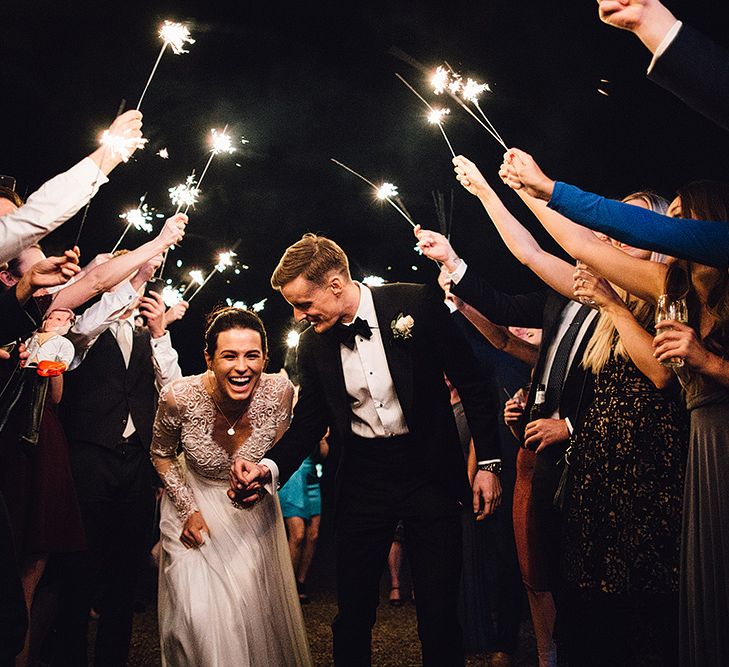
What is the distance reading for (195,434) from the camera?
3.97 m

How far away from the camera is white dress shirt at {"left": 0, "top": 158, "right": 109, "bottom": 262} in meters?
2.76

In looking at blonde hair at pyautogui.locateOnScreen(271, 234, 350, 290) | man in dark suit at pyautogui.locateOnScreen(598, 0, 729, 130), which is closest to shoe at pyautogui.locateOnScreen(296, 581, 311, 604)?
blonde hair at pyautogui.locateOnScreen(271, 234, 350, 290)

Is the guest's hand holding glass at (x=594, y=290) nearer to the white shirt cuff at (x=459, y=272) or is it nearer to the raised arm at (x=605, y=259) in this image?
the raised arm at (x=605, y=259)

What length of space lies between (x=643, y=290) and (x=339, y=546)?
1.92 meters

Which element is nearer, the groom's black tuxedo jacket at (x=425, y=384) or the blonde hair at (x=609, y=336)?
the blonde hair at (x=609, y=336)

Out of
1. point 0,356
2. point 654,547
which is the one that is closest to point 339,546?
point 654,547

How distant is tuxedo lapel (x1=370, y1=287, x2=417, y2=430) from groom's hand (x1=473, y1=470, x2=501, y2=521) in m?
0.43

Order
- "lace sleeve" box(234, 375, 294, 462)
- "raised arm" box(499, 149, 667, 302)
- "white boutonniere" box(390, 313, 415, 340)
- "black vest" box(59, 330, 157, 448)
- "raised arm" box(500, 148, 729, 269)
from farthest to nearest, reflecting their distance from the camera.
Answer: "black vest" box(59, 330, 157, 448) → "lace sleeve" box(234, 375, 294, 462) → "white boutonniere" box(390, 313, 415, 340) → "raised arm" box(499, 149, 667, 302) → "raised arm" box(500, 148, 729, 269)

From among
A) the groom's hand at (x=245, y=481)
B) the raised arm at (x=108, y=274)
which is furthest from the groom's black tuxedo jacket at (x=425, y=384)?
the raised arm at (x=108, y=274)

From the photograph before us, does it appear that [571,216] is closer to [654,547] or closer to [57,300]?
[654,547]

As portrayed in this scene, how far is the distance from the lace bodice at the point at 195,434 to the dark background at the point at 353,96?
2.28 m

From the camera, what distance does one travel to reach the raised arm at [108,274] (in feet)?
12.7

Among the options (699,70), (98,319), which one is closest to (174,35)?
(98,319)

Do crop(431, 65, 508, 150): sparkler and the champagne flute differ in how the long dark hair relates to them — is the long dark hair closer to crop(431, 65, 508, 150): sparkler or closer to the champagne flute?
the champagne flute
